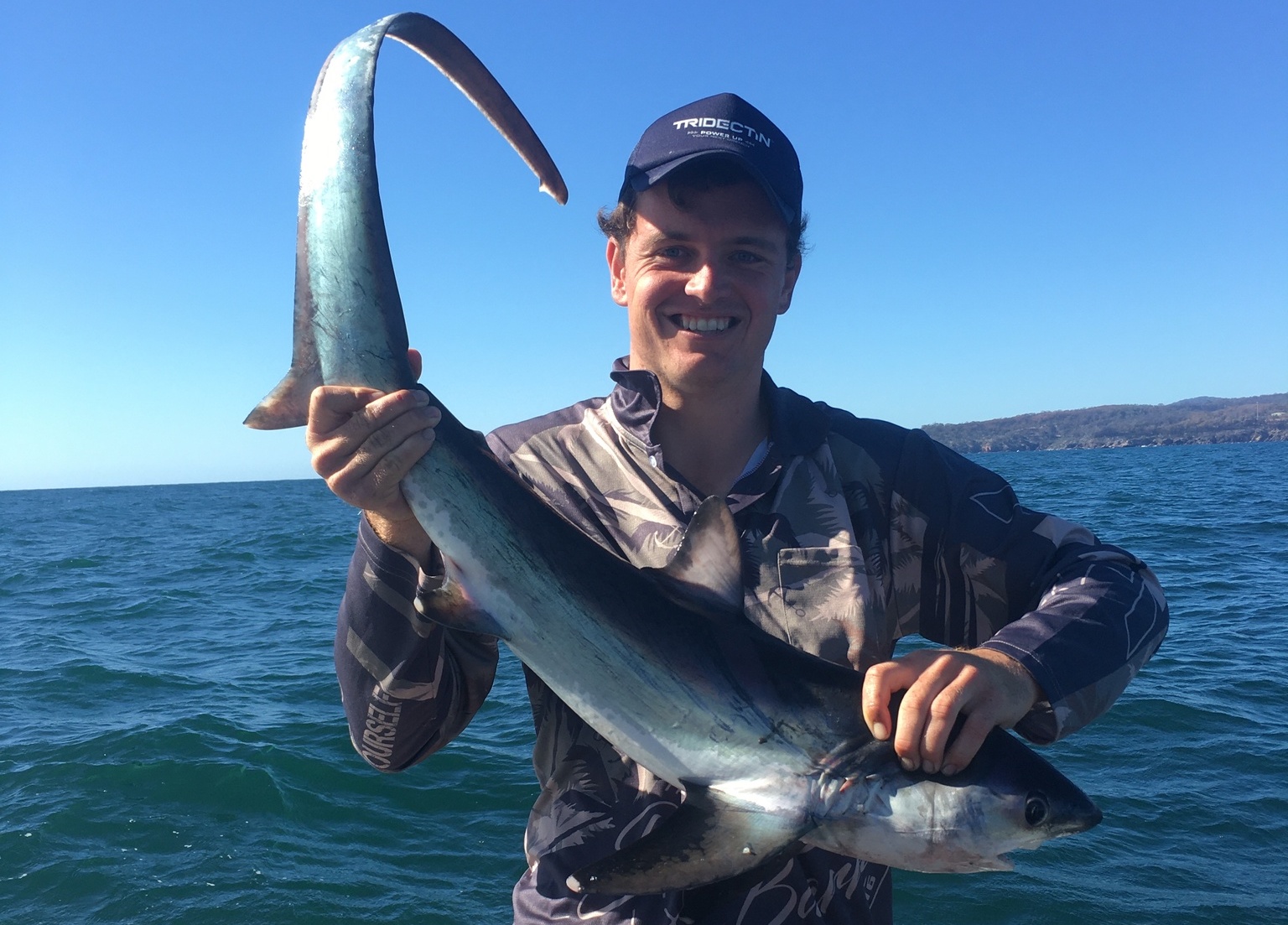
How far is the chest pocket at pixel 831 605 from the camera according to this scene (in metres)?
2.80

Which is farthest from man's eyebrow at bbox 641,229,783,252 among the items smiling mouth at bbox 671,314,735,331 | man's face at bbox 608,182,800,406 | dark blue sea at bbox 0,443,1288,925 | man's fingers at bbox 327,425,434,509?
dark blue sea at bbox 0,443,1288,925

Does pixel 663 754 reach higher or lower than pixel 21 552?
higher

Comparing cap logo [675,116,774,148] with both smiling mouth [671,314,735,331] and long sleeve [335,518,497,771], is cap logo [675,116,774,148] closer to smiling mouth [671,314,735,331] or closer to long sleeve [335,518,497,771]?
smiling mouth [671,314,735,331]

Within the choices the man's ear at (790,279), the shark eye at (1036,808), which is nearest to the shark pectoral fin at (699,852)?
the shark eye at (1036,808)

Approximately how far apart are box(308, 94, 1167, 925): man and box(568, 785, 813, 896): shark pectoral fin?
26 centimetres

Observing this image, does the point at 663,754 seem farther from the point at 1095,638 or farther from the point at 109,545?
the point at 109,545

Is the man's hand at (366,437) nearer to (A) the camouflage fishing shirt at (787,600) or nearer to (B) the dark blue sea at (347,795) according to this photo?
(A) the camouflage fishing shirt at (787,600)

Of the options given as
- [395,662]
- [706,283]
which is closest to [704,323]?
[706,283]

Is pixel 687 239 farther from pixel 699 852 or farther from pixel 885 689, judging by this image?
pixel 699 852

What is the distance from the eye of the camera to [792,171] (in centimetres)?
312

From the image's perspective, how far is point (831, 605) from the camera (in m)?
2.83

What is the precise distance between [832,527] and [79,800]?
934 cm

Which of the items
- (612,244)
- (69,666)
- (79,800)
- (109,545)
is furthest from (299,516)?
(612,244)

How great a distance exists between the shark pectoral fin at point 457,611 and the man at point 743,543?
2.9 inches
